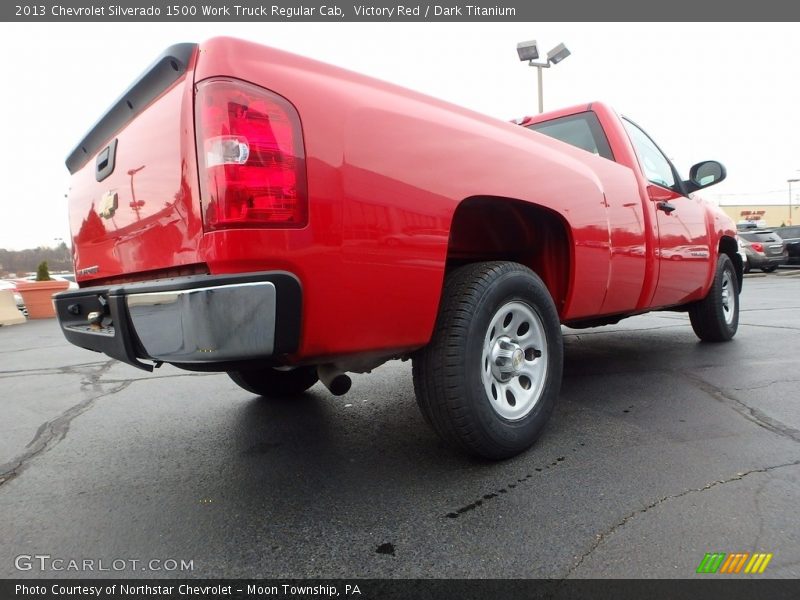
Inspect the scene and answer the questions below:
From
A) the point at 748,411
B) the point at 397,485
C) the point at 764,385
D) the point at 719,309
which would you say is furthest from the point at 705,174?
the point at 397,485

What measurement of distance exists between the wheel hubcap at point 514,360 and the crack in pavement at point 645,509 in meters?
0.65

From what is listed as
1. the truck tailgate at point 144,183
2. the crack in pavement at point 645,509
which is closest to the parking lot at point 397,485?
the crack in pavement at point 645,509

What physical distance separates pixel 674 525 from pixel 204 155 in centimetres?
202

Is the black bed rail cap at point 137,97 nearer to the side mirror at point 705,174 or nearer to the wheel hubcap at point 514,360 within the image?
the wheel hubcap at point 514,360

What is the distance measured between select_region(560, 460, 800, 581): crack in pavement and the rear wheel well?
3.74 feet

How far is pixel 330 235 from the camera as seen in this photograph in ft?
5.48

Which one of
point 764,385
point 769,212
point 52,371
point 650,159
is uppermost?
point 769,212

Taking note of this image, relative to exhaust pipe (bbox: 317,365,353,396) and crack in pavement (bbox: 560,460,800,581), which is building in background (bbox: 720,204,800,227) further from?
exhaust pipe (bbox: 317,365,353,396)

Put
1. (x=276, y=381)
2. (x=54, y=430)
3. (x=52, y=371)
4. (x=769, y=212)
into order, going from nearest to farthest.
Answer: (x=54, y=430), (x=276, y=381), (x=52, y=371), (x=769, y=212)

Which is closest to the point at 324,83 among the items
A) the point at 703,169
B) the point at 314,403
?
the point at 314,403

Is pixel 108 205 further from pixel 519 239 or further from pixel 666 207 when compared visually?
pixel 666 207

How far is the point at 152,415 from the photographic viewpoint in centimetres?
345

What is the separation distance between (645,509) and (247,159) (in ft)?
6.12

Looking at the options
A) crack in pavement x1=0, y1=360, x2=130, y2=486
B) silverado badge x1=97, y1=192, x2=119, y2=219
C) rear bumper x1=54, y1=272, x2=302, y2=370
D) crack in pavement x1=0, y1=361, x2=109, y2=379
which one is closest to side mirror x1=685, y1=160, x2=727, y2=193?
rear bumper x1=54, y1=272, x2=302, y2=370
